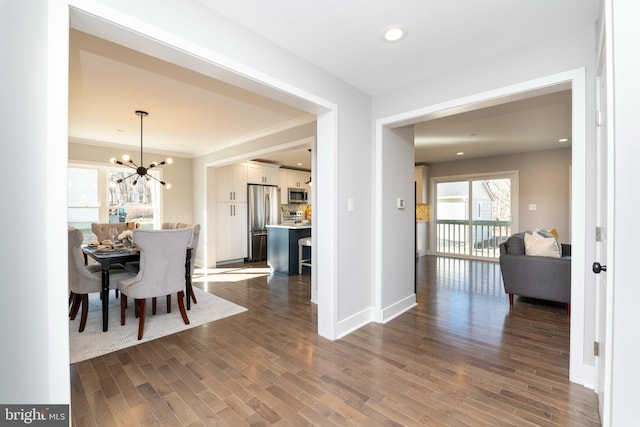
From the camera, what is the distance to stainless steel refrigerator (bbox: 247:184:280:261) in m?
6.83

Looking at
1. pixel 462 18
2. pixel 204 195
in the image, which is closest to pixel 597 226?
pixel 462 18

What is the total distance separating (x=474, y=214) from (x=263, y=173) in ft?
18.1

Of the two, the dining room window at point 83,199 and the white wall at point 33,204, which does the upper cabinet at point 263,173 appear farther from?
the white wall at point 33,204

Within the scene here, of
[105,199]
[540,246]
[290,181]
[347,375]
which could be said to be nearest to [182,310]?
[347,375]

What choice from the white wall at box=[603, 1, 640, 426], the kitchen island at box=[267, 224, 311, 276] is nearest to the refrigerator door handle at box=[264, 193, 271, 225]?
the kitchen island at box=[267, 224, 311, 276]

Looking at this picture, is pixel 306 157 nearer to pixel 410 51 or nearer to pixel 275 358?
pixel 410 51

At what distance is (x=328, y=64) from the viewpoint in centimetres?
256

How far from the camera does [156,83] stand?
3033 mm

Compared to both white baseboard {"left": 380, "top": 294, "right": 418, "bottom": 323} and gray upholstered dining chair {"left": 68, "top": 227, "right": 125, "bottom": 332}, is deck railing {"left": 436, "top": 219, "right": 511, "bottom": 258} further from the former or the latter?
gray upholstered dining chair {"left": 68, "top": 227, "right": 125, "bottom": 332}

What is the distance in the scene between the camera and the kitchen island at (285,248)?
5465 mm

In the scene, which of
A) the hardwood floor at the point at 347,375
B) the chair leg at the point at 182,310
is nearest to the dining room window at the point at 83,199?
the chair leg at the point at 182,310

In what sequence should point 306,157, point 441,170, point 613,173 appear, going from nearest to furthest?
point 613,173 < point 306,157 < point 441,170

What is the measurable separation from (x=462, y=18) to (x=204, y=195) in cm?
551

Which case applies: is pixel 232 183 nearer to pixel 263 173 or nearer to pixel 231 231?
pixel 263 173
